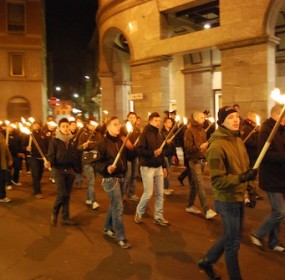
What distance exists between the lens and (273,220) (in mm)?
5453

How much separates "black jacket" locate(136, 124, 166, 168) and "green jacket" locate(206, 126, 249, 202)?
2705mm

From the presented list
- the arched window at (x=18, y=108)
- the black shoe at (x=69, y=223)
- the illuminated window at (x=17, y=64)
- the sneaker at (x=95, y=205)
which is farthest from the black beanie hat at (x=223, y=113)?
the illuminated window at (x=17, y=64)

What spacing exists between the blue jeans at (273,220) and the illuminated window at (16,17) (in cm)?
3012

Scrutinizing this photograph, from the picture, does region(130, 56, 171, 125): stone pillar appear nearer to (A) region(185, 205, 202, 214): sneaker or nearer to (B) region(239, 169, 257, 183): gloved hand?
(A) region(185, 205, 202, 214): sneaker

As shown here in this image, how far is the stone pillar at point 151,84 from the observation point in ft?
49.5

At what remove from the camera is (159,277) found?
488 cm

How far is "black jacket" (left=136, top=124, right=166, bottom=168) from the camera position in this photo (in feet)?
22.7

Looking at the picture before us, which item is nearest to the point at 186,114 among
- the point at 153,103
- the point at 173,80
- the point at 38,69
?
the point at 173,80

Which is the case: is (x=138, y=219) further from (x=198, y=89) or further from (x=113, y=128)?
(x=198, y=89)

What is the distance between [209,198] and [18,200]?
4578 millimetres

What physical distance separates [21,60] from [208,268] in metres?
30.0

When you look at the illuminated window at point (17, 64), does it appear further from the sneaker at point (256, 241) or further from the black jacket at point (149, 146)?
the sneaker at point (256, 241)

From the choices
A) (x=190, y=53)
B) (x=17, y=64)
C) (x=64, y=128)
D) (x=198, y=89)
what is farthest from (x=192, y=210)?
(x=17, y=64)

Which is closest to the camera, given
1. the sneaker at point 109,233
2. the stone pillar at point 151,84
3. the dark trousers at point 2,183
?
the sneaker at point 109,233
